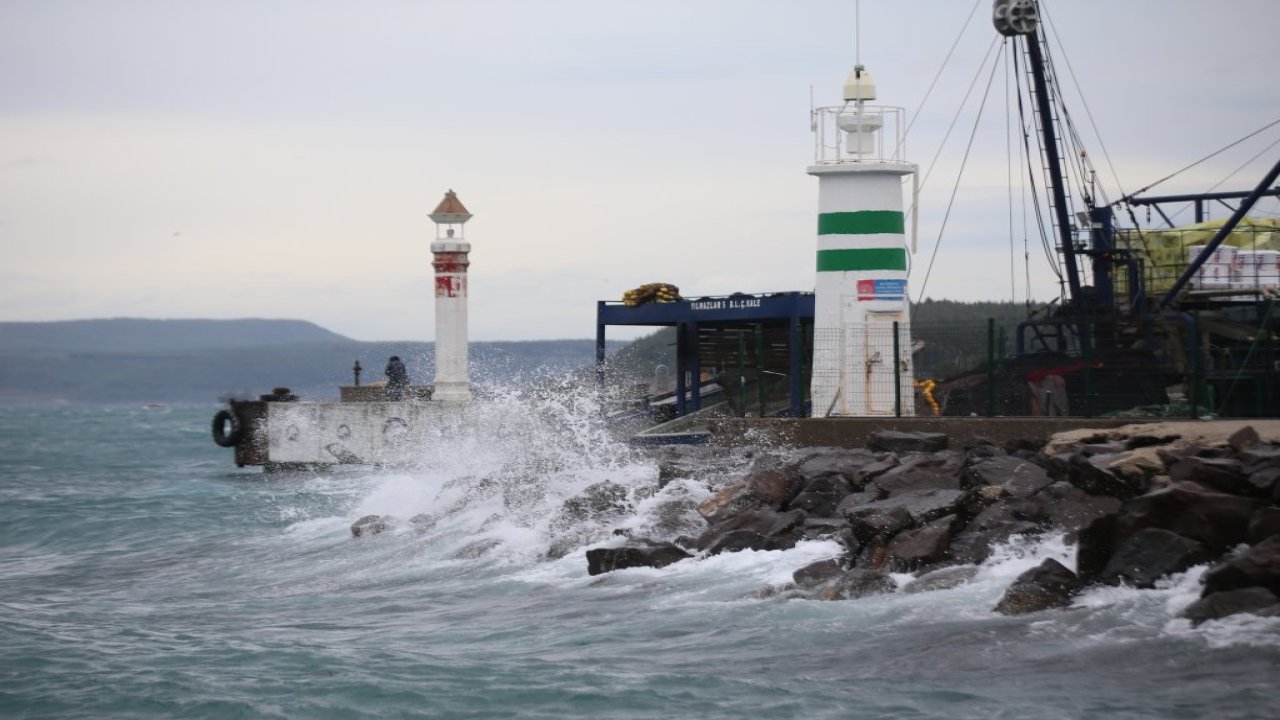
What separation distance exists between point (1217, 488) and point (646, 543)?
5.05 m

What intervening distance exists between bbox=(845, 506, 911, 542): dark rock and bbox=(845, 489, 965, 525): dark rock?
0.22 feet

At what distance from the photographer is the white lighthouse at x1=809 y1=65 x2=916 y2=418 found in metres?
21.4

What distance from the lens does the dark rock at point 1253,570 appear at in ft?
31.0

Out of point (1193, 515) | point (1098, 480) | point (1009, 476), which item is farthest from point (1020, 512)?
point (1193, 515)

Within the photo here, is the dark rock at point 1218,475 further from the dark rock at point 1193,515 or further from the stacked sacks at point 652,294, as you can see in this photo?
the stacked sacks at point 652,294

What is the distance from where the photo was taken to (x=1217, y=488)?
463 inches

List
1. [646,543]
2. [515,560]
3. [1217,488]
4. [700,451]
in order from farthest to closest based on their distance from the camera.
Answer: [700,451], [515,560], [646,543], [1217,488]

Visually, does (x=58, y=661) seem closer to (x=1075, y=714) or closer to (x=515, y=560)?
(x=515, y=560)

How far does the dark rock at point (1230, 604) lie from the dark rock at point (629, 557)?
206 inches

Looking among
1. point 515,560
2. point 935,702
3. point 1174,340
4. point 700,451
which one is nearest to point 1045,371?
point 1174,340

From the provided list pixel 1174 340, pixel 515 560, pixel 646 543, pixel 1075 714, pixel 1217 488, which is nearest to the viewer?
pixel 1075 714

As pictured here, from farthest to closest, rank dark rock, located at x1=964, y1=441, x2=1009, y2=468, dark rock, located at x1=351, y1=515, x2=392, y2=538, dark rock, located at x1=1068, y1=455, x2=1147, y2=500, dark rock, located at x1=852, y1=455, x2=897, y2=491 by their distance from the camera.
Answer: dark rock, located at x1=351, y1=515, x2=392, y2=538, dark rock, located at x1=964, y1=441, x2=1009, y2=468, dark rock, located at x1=852, y1=455, x2=897, y2=491, dark rock, located at x1=1068, y1=455, x2=1147, y2=500

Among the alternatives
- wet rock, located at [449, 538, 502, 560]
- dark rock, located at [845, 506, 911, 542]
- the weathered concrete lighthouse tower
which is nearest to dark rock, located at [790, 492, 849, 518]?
dark rock, located at [845, 506, 911, 542]

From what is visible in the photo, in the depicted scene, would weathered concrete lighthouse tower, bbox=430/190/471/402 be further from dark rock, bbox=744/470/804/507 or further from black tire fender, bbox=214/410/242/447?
dark rock, bbox=744/470/804/507
